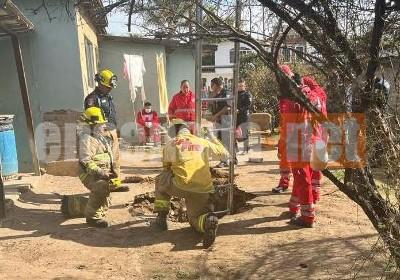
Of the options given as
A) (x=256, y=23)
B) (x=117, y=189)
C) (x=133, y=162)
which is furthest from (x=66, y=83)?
(x=256, y=23)

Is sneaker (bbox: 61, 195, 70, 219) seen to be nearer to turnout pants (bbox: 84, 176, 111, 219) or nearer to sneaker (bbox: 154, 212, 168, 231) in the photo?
turnout pants (bbox: 84, 176, 111, 219)

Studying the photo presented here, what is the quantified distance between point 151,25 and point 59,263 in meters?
2.50

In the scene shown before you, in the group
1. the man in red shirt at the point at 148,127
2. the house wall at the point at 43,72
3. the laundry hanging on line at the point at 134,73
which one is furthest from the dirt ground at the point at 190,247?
the laundry hanging on line at the point at 134,73

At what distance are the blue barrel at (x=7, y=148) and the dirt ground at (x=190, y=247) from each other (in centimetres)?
155

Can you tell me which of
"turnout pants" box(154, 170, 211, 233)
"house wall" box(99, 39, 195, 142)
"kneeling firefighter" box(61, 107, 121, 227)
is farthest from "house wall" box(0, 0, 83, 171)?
"house wall" box(99, 39, 195, 142)

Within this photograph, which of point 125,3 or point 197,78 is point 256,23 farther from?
point 197,78

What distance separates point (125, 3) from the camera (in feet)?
11.1

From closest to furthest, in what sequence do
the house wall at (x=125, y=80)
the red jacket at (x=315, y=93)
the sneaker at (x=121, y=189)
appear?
the red jacket at (x=315, y=93) → the sneaker at (x=121, y=189) → the house wall at (x=125, y=80)

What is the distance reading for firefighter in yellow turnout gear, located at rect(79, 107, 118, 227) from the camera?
20.8 feet

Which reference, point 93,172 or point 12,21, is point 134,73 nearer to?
point 12,21

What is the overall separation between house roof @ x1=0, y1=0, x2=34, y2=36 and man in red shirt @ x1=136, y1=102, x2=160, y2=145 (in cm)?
567

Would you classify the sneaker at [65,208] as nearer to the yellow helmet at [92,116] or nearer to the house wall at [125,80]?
the yellow helmet at [92,116]

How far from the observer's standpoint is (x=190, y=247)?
17.7 feet

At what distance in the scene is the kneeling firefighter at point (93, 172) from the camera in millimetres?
6348
